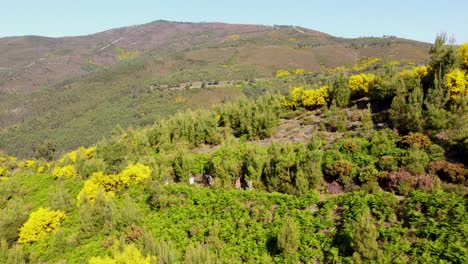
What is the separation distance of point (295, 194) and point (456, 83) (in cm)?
1396

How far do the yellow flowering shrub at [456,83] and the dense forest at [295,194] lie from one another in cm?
8

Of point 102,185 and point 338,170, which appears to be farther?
point 102,185

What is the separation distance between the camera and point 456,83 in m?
23.2

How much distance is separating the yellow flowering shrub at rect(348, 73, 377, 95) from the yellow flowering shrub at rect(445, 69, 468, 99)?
24.9 feet

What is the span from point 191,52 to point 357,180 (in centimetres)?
17670

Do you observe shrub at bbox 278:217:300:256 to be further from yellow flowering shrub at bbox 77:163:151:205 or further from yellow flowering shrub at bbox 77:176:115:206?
yellow flowering shrub at bbox 77:176:115:206

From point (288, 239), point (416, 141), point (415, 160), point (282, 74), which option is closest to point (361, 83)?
point (416, 141)

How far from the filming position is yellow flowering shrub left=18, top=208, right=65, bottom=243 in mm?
21578

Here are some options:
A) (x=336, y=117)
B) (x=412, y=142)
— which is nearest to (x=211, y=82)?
(x=336, y=117)

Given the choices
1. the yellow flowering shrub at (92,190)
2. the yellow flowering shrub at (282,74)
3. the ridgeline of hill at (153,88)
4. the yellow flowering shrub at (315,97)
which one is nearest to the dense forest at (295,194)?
the yellow flowering shrub at (92,190)

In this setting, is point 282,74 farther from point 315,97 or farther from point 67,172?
point 67,172

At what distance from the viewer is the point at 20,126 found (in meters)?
136

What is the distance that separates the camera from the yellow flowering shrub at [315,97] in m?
33.1

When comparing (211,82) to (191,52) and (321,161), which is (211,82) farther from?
(321,161)
